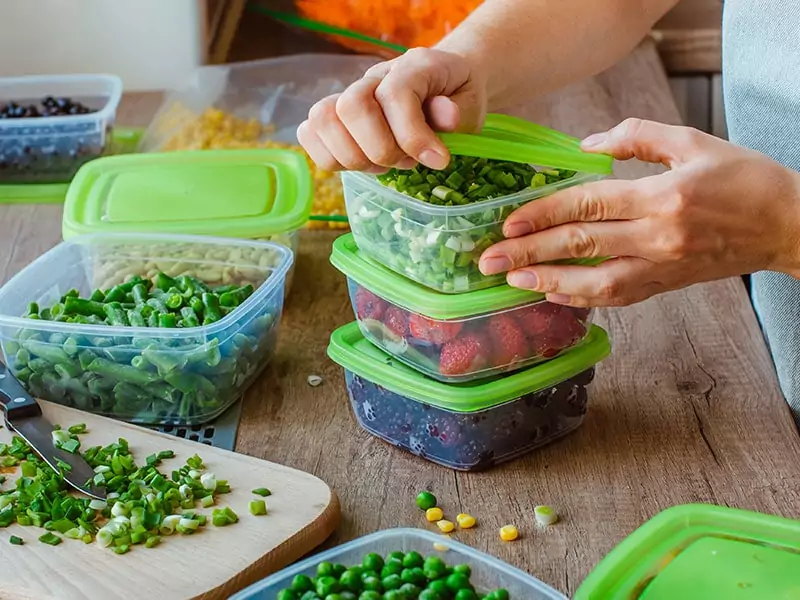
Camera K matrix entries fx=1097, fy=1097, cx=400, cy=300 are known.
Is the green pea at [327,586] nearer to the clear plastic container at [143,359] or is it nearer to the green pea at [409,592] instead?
the green pea at [409,592]

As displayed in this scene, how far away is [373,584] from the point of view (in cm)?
92

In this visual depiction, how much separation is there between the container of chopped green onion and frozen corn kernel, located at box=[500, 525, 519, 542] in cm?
24

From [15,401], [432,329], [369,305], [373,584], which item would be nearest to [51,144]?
[15,401]

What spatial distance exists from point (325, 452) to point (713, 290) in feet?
2.12

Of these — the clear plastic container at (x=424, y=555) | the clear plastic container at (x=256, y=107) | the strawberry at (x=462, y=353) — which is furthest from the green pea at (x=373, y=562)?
the clear plastic container at (x=256, y=107)

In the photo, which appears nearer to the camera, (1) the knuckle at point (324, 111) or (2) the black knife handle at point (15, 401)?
(1) the knuckle at point (324, 111)

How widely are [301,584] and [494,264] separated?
0.37m

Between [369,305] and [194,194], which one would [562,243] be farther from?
[194,194]

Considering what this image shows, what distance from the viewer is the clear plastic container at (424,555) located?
3.04 feet

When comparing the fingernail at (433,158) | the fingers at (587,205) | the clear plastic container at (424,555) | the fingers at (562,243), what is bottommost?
the clear plastic container at (424,555)

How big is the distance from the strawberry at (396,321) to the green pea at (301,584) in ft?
1.06

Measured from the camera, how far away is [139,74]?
2.33 m

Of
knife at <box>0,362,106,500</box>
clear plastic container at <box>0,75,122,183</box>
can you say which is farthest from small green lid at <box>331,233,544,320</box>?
clear plastic container at <box>0,75,122,183</box>

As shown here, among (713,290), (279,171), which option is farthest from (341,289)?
(713,290)
